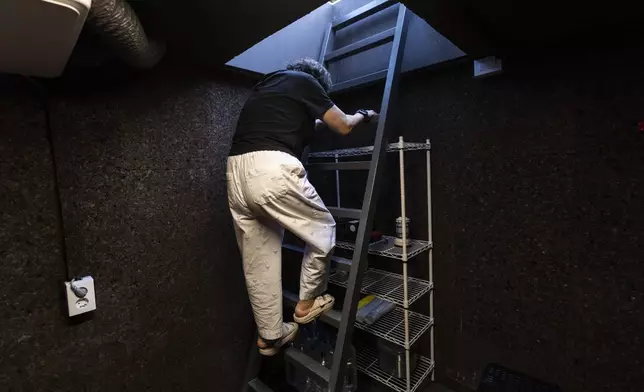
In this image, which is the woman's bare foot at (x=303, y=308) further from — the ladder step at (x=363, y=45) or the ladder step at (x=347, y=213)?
the ladder step at (x=363, y=45)

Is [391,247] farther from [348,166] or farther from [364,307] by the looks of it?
[348,166]

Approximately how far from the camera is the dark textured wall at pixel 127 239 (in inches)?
37.8

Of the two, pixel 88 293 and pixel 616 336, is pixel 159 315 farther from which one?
pixel 616 336

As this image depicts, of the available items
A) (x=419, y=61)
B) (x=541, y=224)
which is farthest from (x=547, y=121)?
(x=419, y=61)

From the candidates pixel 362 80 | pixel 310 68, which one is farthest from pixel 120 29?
pixel 362 80

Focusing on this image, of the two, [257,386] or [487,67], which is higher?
[487,67]

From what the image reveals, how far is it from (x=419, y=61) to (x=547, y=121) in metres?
0.59

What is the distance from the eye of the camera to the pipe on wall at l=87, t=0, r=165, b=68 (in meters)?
0.68

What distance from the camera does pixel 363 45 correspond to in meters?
1.46

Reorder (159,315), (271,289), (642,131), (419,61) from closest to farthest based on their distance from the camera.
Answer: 1. (642,131)
2. (271,289)
3. (159,315)
4. (419,61)

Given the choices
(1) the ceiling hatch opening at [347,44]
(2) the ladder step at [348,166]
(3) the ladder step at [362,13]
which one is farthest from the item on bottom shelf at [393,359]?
(3) the ladder step at [362,13]

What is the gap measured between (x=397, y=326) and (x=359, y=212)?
621 millimetres

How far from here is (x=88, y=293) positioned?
3.45 feet

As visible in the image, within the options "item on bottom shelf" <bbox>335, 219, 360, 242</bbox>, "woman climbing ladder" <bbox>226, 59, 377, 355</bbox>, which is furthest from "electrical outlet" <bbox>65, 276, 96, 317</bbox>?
"item on bottom shelf" <bbox>335, 219, 360, 242</bbox>
